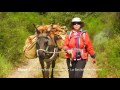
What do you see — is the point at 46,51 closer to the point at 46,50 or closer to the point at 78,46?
the point at 46,50

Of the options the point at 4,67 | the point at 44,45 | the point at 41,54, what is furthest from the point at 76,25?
the point at 4,67

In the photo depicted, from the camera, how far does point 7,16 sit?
8516 mm

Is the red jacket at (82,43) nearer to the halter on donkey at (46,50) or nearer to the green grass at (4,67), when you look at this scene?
the halter on donkey at (46,50)

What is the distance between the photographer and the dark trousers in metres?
7.49

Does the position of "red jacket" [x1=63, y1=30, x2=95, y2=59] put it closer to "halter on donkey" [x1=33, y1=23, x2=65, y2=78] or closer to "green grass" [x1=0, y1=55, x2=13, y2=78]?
"halter on donkey" [x1=33, y1=23, x2=65, y2=78]

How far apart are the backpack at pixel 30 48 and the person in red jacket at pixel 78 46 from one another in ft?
2.73

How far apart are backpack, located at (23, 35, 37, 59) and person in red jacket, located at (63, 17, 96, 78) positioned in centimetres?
83

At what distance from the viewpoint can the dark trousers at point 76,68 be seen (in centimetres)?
749

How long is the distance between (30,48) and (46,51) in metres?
0.37

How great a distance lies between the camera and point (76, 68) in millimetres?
7523

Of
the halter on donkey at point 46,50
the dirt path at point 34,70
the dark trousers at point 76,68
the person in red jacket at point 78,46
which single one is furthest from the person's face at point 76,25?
the dirt path at point 34,70
